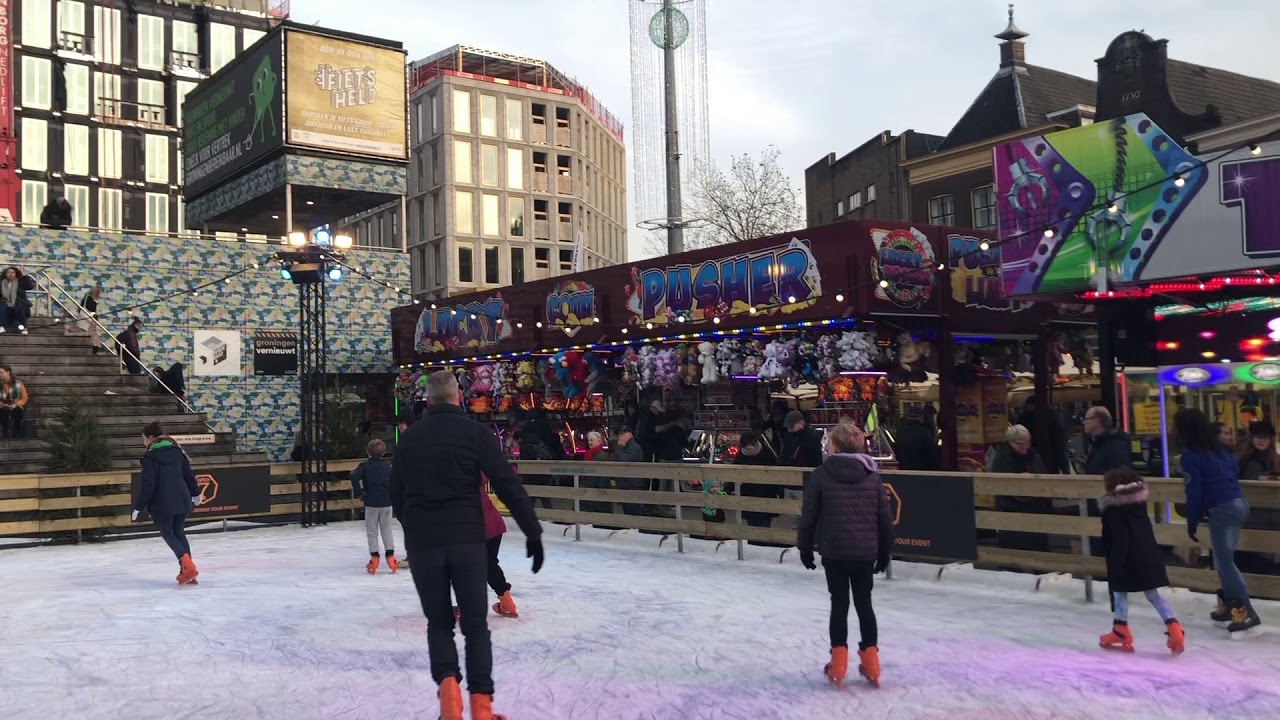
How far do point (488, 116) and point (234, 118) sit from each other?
103 feet

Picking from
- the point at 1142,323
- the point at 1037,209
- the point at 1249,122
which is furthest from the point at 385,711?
the point at 1249,122

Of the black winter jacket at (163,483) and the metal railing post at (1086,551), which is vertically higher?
the black winter jacket at (163,483)

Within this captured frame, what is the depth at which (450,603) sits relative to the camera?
5.53 meters

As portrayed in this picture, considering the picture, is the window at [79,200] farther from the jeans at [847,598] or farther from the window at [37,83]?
the jeans at [847,598]

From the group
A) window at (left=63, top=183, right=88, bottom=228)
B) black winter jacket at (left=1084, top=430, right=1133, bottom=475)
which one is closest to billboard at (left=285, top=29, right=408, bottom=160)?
black winter jacket at (left=1084, top=430, right=1133, bottom=475)

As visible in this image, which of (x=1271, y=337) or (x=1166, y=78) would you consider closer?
(x=1271, y=337)

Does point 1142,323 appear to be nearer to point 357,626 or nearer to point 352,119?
point 357,626

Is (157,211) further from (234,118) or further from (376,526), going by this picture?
(376,526)

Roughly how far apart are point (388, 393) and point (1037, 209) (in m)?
18.4

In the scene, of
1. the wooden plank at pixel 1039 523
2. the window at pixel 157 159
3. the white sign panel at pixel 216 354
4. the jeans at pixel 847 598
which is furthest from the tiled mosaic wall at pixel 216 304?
the window at pixel 157 159

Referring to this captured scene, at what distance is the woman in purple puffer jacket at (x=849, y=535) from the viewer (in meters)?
6.62

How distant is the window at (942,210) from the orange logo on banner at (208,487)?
2563cm

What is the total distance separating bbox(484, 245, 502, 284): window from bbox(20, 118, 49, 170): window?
21.7m

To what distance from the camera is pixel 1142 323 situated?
1438 centimetres
